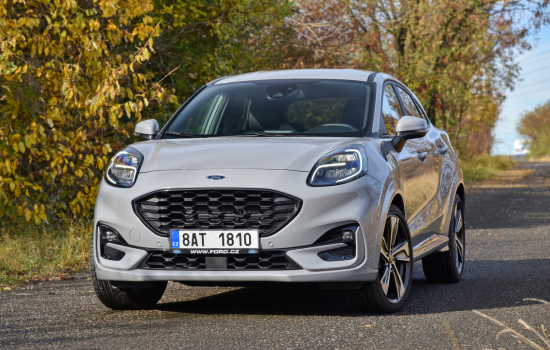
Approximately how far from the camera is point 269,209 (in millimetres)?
4527

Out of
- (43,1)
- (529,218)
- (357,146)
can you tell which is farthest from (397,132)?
(529,218)

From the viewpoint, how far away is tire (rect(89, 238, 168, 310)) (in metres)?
5.07

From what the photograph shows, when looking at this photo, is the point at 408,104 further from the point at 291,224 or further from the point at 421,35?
the point at 421,35

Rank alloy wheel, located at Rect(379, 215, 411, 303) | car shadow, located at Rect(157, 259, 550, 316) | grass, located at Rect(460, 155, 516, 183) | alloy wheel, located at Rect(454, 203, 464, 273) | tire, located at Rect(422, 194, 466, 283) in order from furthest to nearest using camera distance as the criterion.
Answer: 1. grass, located at Rect(460, 155, 516, 183)
2. alloy wheel, located at Rect(454, 203, 464, 273)
3. tire, located at Rect(422, 194, 466, 283)
4. car shadow, located at Rect(157, 259, 550, 316)
5. alloy wheel, located at Rect(379, 215, 411, 303)

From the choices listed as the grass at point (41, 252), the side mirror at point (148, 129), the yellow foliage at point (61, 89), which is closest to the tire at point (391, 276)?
the side mirror at point (148, 129)

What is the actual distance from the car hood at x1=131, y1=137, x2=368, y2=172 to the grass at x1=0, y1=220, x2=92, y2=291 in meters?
2.34

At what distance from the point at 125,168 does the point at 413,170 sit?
210 cm

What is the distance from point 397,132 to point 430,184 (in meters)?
0.93

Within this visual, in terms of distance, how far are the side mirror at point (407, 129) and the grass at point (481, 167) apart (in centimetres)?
1946

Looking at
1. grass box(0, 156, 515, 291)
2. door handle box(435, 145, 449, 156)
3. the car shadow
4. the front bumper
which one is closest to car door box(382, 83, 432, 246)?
door handle box(435, 145, 449, 156)

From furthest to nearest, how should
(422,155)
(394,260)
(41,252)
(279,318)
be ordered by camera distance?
(41,252) → (422,155) → (394,260) → (279,318)

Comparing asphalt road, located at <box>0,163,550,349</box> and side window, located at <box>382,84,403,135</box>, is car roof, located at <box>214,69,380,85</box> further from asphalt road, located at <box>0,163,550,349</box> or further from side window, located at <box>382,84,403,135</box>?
asphalt road, located at <box>0,163,550,349</box>

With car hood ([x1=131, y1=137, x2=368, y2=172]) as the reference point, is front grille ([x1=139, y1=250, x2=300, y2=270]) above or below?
below

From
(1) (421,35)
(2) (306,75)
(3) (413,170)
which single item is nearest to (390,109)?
(3) (413,170)
